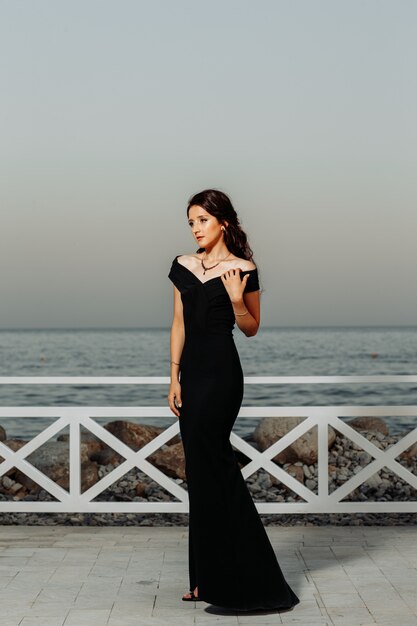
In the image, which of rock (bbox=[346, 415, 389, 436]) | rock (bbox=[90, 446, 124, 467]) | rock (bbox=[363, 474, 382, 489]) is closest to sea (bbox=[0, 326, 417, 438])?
rock (bbox=[346, 415, 389, 436])

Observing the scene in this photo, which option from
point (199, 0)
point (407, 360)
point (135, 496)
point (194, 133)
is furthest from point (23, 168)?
point (135, 496)

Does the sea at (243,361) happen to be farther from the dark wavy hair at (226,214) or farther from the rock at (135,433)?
the dark wavy hair at (226,214)

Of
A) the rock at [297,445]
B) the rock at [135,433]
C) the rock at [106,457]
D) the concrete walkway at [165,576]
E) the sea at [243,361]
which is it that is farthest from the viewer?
the sea at [243,361]

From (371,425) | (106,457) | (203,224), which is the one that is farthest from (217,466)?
(371,425)

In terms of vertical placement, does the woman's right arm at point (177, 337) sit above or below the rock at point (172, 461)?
above

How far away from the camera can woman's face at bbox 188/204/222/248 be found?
13.3ft

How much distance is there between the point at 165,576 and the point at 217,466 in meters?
0.93

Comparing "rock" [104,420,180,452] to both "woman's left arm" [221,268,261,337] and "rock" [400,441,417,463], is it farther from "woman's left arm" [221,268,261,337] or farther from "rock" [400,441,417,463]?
"woman's left arm" [221,268,261,337]

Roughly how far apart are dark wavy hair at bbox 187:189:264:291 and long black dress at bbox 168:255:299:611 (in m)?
0.13

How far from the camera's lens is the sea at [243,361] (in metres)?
24.2

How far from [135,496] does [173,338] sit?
4.22m

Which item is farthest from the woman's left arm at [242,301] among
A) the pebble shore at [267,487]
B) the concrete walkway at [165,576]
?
the pebble shore at [267,487]

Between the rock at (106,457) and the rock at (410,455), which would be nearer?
the rock at (106,457)

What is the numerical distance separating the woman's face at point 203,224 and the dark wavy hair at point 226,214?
0.02 metres
